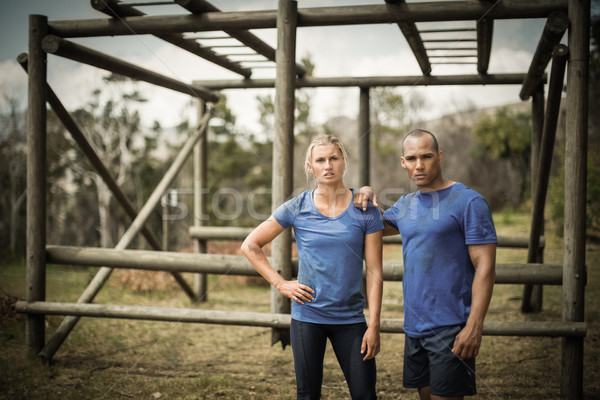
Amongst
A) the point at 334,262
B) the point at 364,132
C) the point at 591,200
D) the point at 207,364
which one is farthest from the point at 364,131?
the point at 591,200

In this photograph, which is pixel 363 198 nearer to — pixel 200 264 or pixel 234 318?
pixel 234 318

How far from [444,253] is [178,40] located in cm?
400

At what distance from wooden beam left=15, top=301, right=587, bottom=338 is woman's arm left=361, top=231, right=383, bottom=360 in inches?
55.7

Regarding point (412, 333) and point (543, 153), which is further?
point (543, 153)

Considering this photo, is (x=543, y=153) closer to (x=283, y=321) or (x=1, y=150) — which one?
(x=283, y=321)

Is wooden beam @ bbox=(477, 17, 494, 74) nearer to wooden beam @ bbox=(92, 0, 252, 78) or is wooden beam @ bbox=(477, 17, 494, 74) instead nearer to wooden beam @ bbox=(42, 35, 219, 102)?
wooden beam @ bbox=(92, 0, 252, 78)

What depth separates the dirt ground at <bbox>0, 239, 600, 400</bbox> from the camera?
409 centimetres

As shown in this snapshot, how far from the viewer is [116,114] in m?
20.2

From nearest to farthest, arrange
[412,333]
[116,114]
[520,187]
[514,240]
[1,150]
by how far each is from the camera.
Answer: [412,333] < [514,240] < [1,150] < [116,114] < [520,187]

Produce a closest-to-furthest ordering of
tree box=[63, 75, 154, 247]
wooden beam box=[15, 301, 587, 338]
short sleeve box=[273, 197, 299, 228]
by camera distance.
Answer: short sleeve box=[273, 197, 299, 228], wooden beam box=[15, 301, 587, 338], tree box=[63, 75, 154, 247]

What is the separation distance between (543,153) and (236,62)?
13.1ft

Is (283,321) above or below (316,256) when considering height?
below

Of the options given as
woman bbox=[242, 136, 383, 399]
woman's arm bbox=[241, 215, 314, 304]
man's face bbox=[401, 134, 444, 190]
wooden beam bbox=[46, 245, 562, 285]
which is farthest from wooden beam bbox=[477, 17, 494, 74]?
woman's arm bbox=[241, 215, 314, 304]

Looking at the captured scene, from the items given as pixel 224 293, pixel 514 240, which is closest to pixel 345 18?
pixel 514 240
